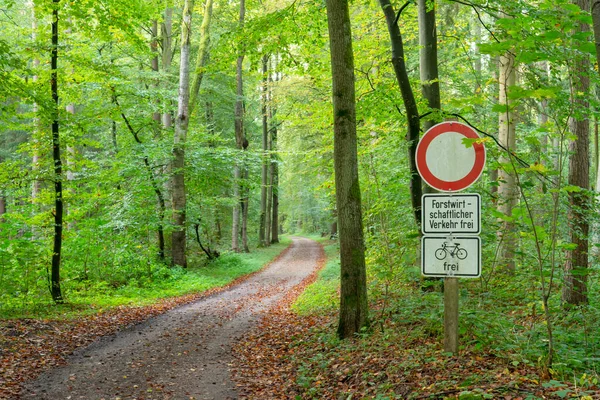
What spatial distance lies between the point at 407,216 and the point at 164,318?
5.88m

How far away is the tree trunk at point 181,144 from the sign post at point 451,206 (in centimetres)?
1300

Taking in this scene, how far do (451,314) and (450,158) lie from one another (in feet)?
4.96

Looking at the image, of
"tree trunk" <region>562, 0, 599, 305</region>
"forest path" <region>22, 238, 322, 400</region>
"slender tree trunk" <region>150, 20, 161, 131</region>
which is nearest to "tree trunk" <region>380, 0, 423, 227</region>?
"tree trunk" <region>562, 0, 599, 305</region>

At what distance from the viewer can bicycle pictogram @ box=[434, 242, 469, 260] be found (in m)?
3.88

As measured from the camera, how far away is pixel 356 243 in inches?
263

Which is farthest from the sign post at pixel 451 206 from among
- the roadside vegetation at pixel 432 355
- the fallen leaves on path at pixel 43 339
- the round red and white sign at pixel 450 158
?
the fallen leaves on path at pixel 43 339

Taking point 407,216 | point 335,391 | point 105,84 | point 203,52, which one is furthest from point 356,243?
point 203,52

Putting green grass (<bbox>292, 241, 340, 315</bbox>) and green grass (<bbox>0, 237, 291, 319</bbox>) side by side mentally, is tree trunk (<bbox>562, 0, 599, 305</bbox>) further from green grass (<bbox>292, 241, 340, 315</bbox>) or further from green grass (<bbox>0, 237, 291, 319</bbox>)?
green grass (<bbox>0, 237, 291, 319</bbox>)

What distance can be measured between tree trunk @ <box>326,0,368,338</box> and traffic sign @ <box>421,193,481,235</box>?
2.65 meters

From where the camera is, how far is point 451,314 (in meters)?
4.19

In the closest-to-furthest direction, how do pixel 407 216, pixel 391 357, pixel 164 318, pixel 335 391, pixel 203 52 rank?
1. pixel 335 391
2. pixel 391 357
3. pixel 407 216
4. pixel 164 318
5. pixel 203 52

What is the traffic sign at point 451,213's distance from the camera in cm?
387

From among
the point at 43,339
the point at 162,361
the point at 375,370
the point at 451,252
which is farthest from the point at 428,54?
the point at 43,339

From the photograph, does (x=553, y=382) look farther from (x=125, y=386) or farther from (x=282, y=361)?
(x=125, y=386)
